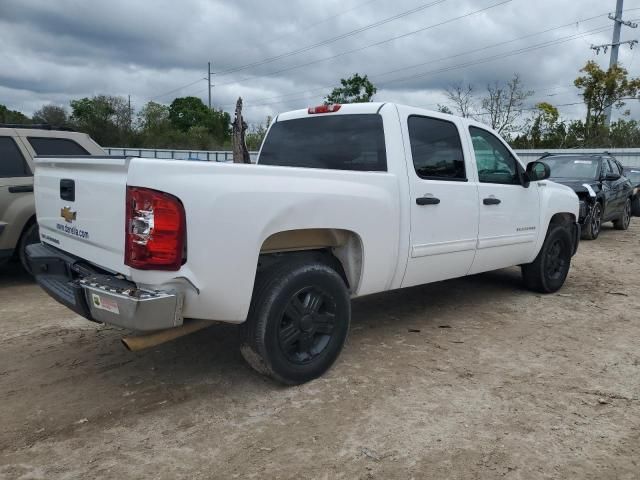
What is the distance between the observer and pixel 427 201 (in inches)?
160

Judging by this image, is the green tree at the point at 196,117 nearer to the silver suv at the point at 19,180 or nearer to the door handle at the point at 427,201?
the silver suv at the point at 19,180

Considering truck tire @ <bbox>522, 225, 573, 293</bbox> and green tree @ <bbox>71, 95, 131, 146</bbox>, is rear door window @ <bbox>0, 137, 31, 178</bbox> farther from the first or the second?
green tree @ <bbox>71, 95, 131, 146</bbox>

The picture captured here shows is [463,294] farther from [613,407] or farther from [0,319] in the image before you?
[0,319]

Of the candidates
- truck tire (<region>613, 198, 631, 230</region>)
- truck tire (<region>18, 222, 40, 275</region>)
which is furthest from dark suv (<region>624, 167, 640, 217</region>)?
truck tire (<region>18, 222, 40, 275</region>)

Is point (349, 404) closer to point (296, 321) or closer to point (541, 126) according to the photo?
point (296, 321)

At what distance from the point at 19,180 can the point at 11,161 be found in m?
0.28

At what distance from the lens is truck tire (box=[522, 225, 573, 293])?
5867mm

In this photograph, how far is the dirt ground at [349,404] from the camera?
2.64 m

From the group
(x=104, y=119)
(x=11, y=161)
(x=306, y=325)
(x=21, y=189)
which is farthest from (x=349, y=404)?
(x=104, y=119)

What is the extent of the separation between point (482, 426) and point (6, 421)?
2745 mm

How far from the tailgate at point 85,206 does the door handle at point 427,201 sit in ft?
7.13

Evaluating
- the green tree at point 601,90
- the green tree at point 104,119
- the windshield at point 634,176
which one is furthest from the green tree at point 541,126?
the green tree at point 104,119

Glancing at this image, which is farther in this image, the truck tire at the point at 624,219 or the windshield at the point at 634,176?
the windshield at the point at 634,176

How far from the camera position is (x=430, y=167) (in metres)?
4.26
